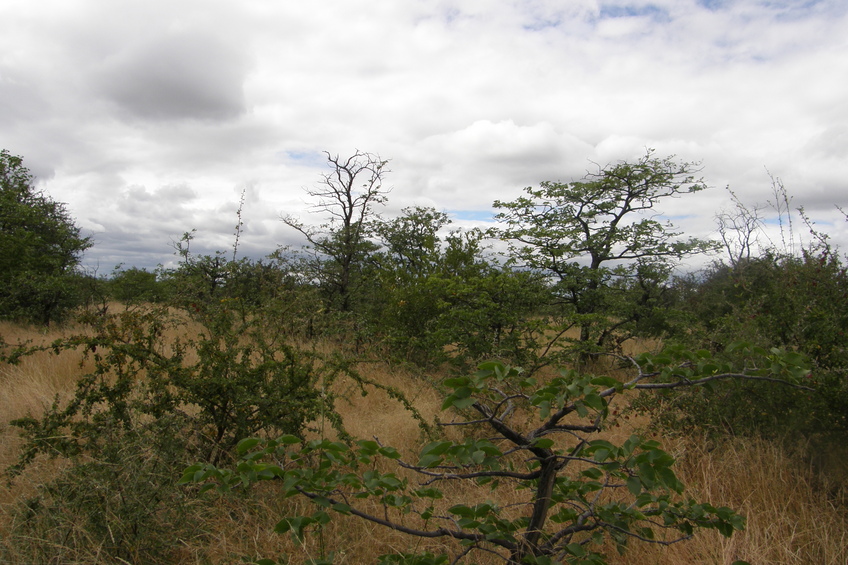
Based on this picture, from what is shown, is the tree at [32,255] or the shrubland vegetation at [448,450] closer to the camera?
the shrubland vegetation at [448,450]

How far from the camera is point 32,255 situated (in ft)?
36.3

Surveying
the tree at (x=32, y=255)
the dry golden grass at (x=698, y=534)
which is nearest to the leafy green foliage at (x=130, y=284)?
the tree at (x=32, y=255)

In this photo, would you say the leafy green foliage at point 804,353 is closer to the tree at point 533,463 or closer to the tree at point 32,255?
the tree at point 533,463

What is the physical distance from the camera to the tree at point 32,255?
8.93 metres

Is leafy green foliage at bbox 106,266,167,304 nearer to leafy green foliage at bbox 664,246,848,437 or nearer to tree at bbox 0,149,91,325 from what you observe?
tree at bbox 0,149,91,325

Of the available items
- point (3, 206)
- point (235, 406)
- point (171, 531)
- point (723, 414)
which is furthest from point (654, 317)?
point (3, 206)

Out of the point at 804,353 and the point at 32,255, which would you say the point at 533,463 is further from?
the point at 32,255

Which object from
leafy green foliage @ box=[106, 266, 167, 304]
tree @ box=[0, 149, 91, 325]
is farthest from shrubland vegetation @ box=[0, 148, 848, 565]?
leafy green foliage @ box=[106, 266, 167, 304]

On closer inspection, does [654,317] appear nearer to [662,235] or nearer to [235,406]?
[662,235]

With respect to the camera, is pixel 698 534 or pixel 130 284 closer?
pixel 698 534

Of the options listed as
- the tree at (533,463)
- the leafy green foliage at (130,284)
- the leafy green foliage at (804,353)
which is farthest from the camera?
the leafy green foliage at (130,284)

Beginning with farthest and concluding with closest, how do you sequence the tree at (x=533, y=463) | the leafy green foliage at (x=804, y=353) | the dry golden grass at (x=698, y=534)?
1. the leafy green foliage at (x=804, y=353)
2. the dry golden grass at (x=698, y=534)
3. the tree at (x=533, y=463)

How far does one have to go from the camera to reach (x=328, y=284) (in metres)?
11.2

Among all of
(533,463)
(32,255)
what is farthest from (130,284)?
(533,463)
